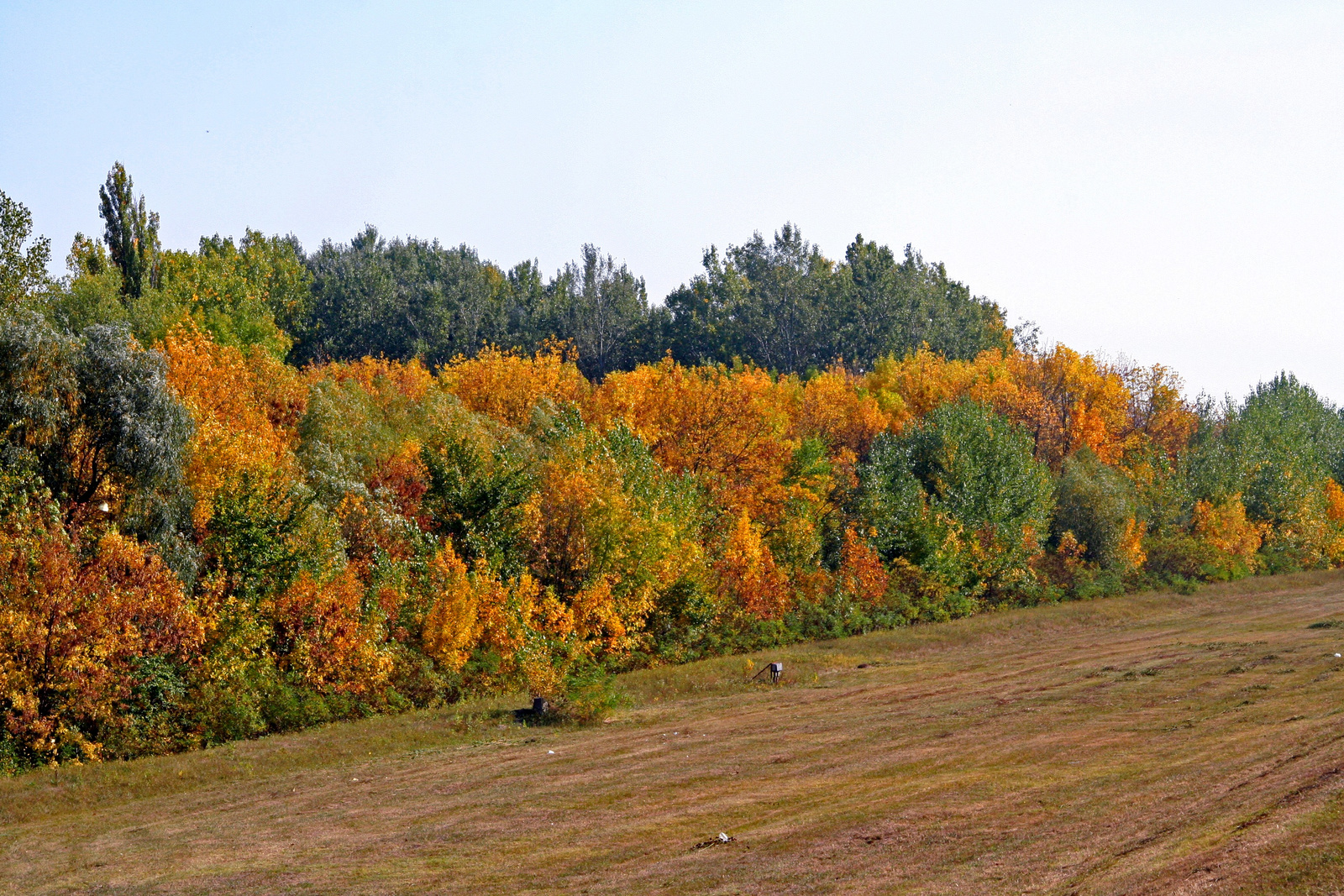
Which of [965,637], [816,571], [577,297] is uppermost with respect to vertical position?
[577,297]

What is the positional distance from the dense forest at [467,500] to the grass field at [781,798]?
138 inches

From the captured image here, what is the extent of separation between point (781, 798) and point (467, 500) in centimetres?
2942

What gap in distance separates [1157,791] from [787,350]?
11644 centimetres

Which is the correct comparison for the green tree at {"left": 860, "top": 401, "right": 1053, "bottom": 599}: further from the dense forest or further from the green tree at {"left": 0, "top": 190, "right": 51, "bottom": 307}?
the green tree at {"left": 0, "top": 190, "right": 51, "bottom": 307}

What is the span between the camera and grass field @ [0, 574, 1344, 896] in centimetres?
2097

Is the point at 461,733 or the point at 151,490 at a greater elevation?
the point at 151,490

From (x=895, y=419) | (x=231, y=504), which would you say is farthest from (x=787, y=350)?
(x=231, y=504)

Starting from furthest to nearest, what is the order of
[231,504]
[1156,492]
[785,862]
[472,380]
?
[1156,492], [472,380], [231,504], [785,862]

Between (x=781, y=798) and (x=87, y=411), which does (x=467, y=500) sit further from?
(x=781, y=798)

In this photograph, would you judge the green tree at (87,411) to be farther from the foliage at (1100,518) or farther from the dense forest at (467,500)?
the foliage at (1100,518)

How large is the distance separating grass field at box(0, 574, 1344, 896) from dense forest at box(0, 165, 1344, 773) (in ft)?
11.5

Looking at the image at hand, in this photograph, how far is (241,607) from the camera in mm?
42125

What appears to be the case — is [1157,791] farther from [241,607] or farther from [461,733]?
[241,607]

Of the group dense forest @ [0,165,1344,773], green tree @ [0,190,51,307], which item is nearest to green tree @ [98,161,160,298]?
dense forest @ [0,165,1344,773]
